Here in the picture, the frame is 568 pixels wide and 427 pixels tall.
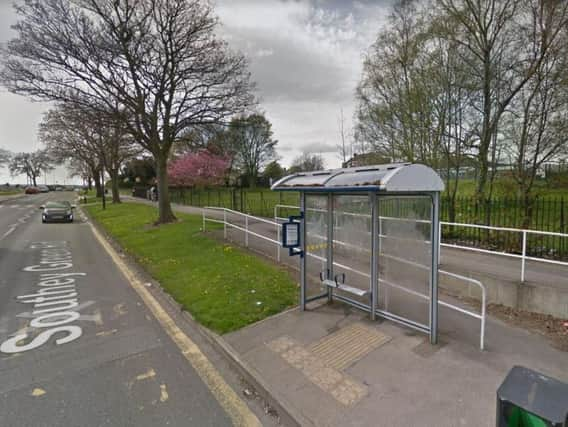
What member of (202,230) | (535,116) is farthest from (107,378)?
(535,116)

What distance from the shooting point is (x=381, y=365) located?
3104mm

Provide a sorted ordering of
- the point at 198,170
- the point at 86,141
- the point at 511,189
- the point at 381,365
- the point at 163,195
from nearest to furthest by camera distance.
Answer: the point at 381,365 < the point at 511,189 < the point at 163,195 < the point at 86,141 < the point at 198,170

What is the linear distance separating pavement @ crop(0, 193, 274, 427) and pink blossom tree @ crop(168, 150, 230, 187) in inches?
1365

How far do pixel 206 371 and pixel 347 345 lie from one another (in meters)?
1.59

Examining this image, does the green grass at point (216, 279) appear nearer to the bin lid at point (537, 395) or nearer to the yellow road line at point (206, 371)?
the yellow road line at point (206, 371)

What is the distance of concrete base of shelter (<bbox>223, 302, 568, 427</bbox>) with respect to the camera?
2471mm

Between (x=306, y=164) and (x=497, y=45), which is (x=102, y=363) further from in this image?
(x=306, y=164)

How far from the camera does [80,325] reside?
427 cm

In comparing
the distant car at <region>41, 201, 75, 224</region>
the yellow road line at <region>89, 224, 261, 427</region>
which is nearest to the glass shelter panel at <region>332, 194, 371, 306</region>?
the yellow road line at <region>89, 224, 261, 427</region>

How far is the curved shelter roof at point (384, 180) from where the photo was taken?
313 centimetres

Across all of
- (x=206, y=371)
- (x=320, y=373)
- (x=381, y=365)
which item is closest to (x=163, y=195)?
(x=206, y=371)

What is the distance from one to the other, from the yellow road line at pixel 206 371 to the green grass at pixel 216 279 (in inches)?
13.1

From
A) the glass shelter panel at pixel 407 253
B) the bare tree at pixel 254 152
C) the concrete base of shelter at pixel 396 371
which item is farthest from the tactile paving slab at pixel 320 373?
the bare tree at pixel 254 152

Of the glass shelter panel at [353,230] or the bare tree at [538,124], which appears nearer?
the glass shelter panel at [353,230]
